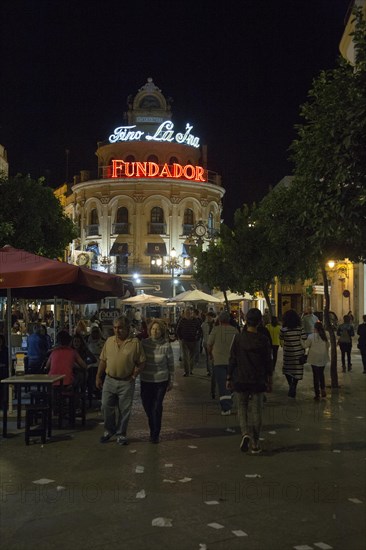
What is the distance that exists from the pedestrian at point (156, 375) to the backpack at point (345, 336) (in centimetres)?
1094

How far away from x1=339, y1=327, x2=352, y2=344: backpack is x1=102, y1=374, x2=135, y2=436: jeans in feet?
37.3

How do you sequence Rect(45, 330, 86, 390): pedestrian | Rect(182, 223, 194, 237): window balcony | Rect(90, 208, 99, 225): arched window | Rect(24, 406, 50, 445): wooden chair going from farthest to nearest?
1. Rect(90, 208, 99, 225): arched window
2. Rect(182, 223, 194, 237): window balcony
3. Rect(45, 330, 86, 390): pedestrian
4. Rect(24, 406, 50, 445): wooden chair

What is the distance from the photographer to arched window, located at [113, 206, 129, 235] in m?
53.1

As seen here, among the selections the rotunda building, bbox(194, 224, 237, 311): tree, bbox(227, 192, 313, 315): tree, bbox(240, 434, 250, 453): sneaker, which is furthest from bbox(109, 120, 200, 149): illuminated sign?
bbox(240, 434, 250, 453): sneaker

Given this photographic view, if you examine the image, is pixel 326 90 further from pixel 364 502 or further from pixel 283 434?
pixel 364 502

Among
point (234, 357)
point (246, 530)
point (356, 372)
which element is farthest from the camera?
point (356, 372)

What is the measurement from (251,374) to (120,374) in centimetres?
178

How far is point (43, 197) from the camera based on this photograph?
29.2 meters

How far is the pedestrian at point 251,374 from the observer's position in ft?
26.2

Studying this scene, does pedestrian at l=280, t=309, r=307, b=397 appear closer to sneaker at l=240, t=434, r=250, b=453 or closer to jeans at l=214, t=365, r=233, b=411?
jeans at l=214, t=365, r=233, b=411

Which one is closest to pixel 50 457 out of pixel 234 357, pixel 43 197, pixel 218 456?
pixel 218 456

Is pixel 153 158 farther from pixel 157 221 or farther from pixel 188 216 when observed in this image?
pixel 188 216

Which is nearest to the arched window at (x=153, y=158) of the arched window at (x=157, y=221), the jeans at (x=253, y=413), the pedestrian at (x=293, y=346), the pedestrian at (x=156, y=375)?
the arched window at (x=157, y=221)

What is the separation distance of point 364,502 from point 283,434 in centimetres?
325
